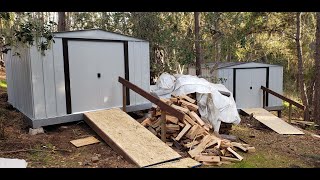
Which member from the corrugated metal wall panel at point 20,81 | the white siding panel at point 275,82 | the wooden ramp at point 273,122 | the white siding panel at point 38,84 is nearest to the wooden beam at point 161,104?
the white siding panel at point 38,84

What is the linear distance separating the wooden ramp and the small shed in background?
2.69 ft

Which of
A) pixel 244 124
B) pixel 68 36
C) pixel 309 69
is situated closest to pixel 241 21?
pixel 244 124

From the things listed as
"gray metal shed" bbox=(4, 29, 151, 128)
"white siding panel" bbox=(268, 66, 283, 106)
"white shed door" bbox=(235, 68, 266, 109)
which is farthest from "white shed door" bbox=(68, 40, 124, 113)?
"white siding panel" bbox=(268, 66, 283, 106)

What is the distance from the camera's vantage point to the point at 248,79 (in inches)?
477

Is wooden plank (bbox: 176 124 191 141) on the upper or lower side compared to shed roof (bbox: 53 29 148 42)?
lower

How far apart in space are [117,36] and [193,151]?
3.70m

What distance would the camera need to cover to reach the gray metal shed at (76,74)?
637 cm

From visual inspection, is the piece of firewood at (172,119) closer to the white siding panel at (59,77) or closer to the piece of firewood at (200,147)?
the piece of firewood at (200,147)

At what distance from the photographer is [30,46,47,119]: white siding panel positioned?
621cm

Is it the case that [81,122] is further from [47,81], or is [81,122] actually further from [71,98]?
[47,81]

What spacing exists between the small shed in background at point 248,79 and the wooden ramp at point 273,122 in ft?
2.69

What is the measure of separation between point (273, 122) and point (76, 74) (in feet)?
22.9

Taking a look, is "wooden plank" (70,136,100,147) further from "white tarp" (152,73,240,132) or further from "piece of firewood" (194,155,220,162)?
"white tarp" (152,73,240,132)

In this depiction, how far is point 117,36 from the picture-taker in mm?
7438
